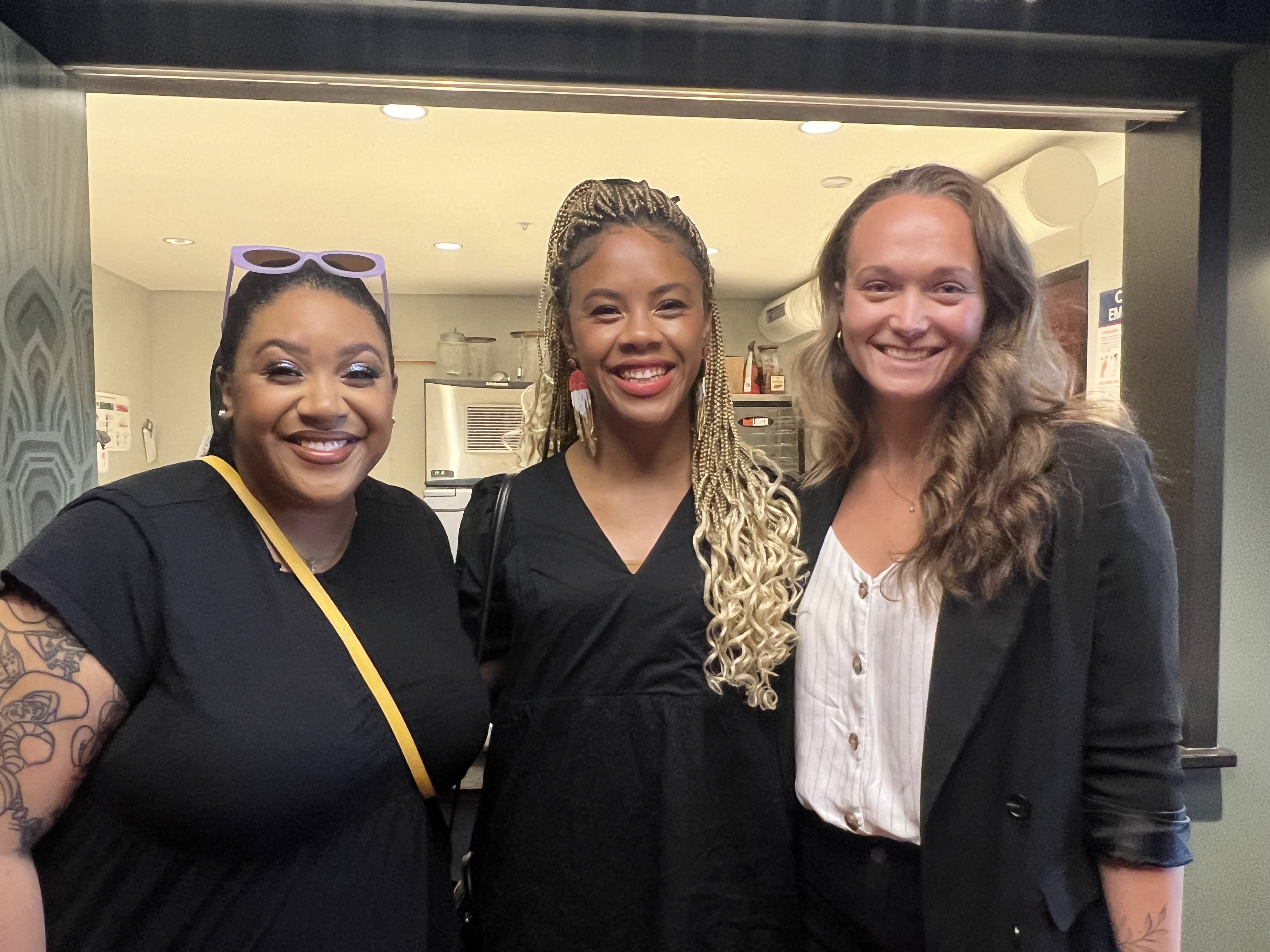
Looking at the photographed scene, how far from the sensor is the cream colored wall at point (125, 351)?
4129mm

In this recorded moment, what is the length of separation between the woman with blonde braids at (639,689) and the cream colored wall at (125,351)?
3883 millimetres

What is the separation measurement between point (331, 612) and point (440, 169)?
2.30 metres

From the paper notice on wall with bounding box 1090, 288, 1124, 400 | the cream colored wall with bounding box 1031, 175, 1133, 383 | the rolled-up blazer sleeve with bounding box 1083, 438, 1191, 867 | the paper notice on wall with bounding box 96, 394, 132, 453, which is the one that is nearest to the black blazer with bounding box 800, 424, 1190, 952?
the rolled-up blazer sleeve with bounding box 1083, 438, 1191, 867

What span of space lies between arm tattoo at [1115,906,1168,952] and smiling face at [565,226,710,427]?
88cm

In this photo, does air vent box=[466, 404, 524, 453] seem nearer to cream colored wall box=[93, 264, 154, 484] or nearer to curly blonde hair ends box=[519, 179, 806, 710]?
cream colored wall box=[93, 264, 154, 484]

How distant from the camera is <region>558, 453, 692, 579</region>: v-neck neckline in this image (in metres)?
1.13

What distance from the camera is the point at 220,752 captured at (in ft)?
2.72

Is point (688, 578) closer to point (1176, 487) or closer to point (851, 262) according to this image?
point (851, 262)

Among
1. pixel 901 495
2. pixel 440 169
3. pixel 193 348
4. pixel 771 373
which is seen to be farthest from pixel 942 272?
pixel 193 348

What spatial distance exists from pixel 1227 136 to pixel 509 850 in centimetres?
193

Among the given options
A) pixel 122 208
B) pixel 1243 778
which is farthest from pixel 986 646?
pixel 122 208

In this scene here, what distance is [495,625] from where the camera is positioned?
1.20 meters

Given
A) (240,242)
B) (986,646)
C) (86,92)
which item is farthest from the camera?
(240,242)

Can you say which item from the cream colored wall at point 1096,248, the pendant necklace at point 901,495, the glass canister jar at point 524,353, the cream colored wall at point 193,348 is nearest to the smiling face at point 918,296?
the pendant necklace at point 901,495
